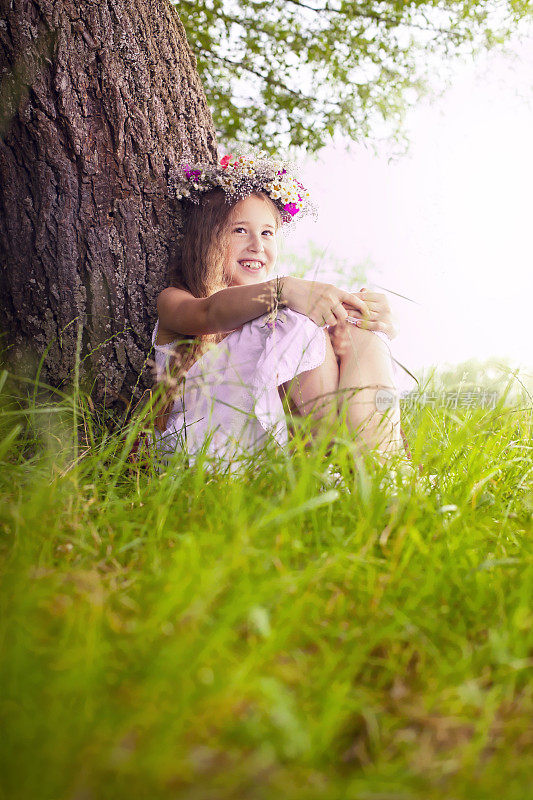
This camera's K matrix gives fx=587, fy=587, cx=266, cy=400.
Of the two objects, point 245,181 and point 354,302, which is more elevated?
point 245,181

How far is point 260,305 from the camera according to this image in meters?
1.95

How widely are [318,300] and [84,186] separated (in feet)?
3.17

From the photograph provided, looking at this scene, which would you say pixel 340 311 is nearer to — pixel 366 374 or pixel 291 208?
pixel 366 374

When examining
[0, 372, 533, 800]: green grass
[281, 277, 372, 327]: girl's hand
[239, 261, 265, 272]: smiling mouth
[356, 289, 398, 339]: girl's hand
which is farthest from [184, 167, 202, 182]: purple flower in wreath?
[0, 372, 533, 800]: green grass

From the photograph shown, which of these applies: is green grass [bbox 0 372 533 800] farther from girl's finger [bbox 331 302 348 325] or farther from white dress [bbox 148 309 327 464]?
girl's finger [bbox 331 302 348 325]

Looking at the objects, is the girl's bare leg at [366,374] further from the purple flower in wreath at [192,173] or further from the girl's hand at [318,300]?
the purple flower in wreath at [192,173]

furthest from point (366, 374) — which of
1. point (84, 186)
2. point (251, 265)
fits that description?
point (84, 186)

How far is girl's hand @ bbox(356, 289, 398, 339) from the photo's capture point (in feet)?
7.00

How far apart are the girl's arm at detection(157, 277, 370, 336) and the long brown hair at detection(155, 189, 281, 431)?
0.16 m

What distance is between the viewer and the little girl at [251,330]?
6.28 ft

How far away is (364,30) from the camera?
150 inches

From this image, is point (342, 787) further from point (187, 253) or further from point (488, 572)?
point (187, 253)

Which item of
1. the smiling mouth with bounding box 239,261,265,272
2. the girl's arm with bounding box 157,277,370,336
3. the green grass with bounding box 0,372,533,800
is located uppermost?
the smiling mouth with bounding box 239,261,265,272

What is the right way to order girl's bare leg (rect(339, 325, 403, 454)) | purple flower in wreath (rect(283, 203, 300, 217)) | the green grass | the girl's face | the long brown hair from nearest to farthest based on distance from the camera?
the green grass < girl's bare leg (rect(339, 325, 403, 454)) < the long brown hair < the girl's face < purple flower in wreath (rect(283, 203, 300, 217))
